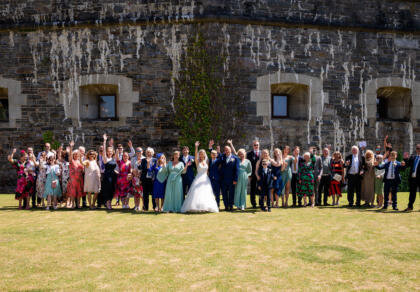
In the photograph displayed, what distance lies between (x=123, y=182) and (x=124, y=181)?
3cm

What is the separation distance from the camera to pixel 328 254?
4.65 meters

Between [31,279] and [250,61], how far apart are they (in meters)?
9.43

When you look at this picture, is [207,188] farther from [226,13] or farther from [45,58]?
[45,58]

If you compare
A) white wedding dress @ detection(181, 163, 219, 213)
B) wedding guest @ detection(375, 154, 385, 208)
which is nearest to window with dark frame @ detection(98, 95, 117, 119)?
white wedding dress @ detection(181, 163, 219, 213)

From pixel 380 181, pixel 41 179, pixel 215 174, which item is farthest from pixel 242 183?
pixel 41 179

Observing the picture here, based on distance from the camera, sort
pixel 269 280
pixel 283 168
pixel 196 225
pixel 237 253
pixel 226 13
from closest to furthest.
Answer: pixel 269 280 < pixel 237 253 < pixel 196 225 < pixel 283 168 < pixel 226 13

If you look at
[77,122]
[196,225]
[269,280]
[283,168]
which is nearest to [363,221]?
[283,168]

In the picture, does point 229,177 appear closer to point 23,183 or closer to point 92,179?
point 92,179

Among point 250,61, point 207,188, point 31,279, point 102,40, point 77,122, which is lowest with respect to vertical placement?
point 31,279

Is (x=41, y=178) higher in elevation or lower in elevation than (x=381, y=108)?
lower

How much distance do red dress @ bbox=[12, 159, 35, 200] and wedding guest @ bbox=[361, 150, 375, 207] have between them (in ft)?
26.7

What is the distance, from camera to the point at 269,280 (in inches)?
147

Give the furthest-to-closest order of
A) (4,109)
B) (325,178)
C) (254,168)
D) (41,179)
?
(4,109) < (325,178) < (254,168) < (41,179)

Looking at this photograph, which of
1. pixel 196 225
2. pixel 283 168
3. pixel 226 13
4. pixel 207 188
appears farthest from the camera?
pixel 226 13
